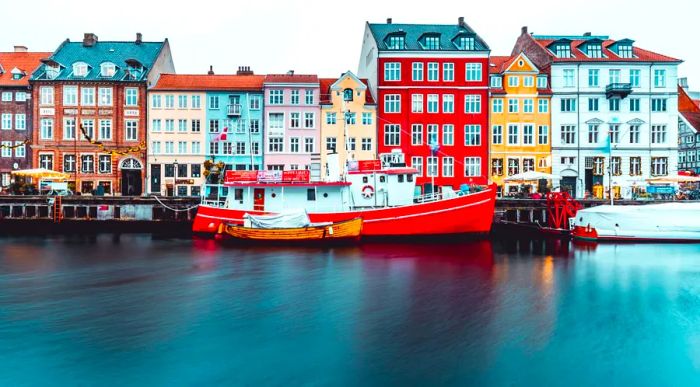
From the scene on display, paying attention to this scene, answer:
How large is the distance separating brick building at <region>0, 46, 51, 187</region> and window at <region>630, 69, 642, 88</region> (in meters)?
59.2

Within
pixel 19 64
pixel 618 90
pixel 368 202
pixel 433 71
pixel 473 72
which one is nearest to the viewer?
pixel 368 202

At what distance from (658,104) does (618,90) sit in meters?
5.13

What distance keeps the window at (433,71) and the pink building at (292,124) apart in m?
10.9

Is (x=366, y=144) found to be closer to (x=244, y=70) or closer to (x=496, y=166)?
(x=496, y=166)

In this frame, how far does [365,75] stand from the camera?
60562 millimetres

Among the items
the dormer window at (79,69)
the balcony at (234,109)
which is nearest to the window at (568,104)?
the balcony at (234,109)

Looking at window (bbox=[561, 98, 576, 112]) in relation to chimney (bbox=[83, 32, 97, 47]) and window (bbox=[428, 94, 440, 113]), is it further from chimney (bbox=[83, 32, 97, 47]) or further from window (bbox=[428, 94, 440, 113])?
chimney (bbox=[83, 32, 97, 47])

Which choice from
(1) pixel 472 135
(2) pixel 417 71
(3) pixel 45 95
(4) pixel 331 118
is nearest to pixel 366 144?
(4) pixel 331 118

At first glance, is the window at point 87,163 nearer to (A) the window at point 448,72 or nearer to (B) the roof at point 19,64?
(B) the roof at point 19,64

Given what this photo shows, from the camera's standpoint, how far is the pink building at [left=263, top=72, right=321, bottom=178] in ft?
175

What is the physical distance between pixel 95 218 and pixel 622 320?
128 feet

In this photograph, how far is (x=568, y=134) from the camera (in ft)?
177

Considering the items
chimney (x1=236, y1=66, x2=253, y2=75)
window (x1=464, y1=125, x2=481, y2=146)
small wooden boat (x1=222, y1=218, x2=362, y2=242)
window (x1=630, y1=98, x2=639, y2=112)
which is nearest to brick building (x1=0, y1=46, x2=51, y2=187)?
chimney (x1=236, y1=66, x2=253, y2=75)

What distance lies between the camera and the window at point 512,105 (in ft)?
177
